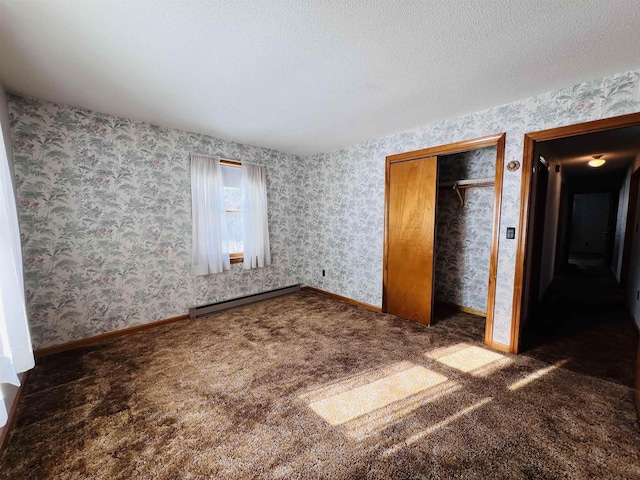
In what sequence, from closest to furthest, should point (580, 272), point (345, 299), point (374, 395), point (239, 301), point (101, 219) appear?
point (374, 395) → point (101, 219) → point (239, 301) → point (345, 299) → point (580, 272)

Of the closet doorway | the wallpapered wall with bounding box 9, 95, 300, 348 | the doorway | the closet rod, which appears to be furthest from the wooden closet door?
the wallpapered wall with bounding box 9, 95, 300, 348

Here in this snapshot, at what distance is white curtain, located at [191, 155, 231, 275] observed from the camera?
334 centimetres

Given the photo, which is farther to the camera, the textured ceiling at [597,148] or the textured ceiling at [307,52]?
the textured ceiling at [597,148]

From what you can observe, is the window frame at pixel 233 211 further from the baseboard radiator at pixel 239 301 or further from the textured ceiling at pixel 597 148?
the textured ceiling at pixel 597 148

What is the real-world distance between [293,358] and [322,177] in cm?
281

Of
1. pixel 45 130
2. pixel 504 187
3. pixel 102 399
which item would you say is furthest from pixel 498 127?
pixel 45 130

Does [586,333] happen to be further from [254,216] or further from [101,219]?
[101,219]

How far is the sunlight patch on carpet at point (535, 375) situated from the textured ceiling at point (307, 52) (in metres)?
2.28

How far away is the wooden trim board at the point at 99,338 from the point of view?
97.4 inches

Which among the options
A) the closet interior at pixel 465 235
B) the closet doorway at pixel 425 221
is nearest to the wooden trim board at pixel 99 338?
the closet doorway at pixel 425 221

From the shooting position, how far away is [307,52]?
66.8 inches

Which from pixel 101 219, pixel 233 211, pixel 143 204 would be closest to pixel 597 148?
pixel 233 211

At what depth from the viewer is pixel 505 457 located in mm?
1385

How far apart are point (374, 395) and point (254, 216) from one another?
9.28 feet
